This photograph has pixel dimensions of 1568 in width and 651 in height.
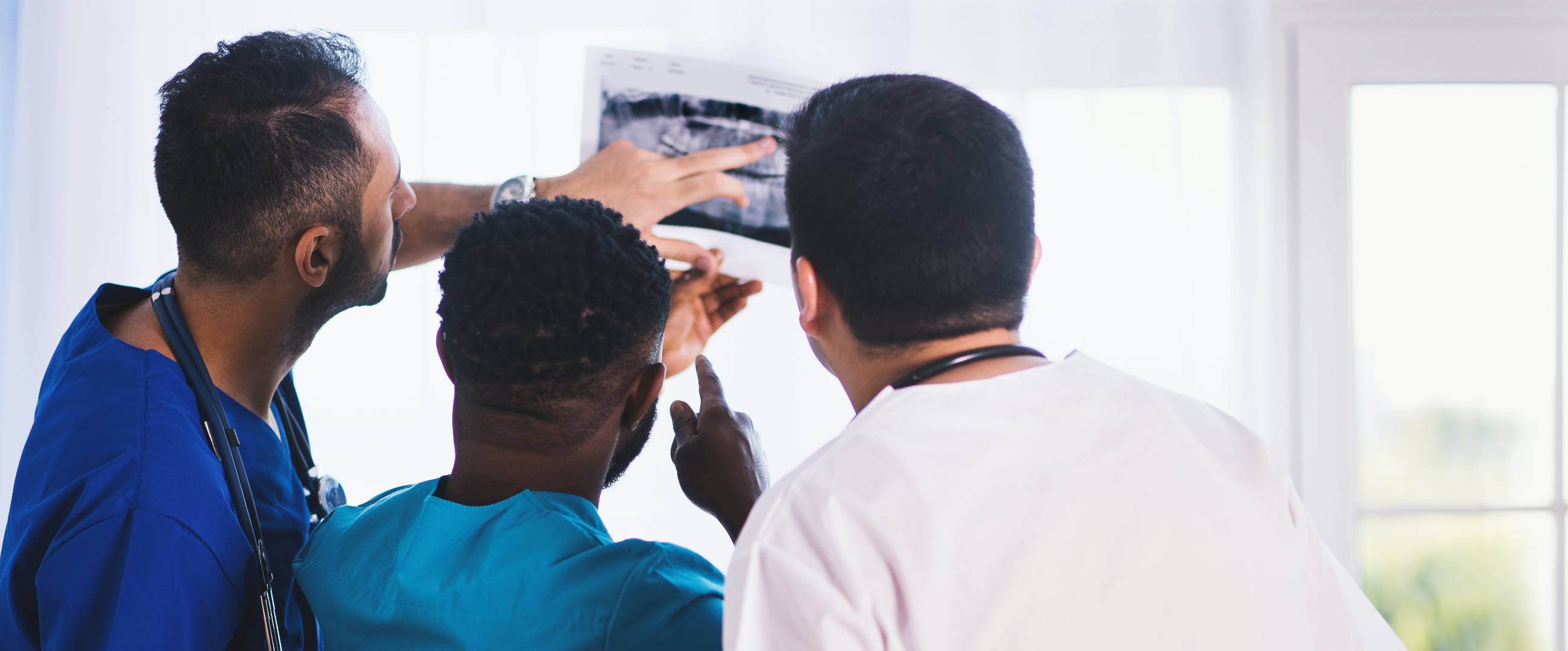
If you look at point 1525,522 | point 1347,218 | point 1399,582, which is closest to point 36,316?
point 1347,218

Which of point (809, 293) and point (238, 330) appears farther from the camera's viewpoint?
point (238, 330)

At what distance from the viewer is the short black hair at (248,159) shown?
959 mm

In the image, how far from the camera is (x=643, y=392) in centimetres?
84

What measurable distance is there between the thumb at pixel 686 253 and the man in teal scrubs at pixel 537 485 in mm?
672

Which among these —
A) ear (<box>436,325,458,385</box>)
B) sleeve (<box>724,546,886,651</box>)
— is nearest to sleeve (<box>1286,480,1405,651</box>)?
sleeve (<box>724,546,886,651</box>)

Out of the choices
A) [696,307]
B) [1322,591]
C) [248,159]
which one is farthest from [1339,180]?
[248,159]

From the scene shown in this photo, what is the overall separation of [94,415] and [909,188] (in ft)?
2.34

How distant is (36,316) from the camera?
1951 mm

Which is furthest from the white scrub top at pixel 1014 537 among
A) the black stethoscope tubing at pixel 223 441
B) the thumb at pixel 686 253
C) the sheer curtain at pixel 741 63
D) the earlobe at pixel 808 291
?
the sheer curtain at pixel 741 63

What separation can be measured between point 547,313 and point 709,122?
0.84 m

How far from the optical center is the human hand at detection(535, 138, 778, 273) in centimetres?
152

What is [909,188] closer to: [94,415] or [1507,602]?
[94,415]

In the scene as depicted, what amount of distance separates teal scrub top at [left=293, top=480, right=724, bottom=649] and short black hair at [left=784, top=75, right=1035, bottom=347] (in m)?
0.23

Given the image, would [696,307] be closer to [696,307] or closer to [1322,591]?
[696,307]
